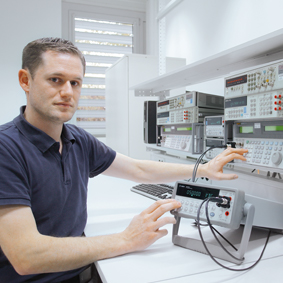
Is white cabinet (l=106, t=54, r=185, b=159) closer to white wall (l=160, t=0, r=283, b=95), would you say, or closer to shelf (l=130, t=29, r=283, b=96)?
white wall (l=160, t=0, r=283, b=95)

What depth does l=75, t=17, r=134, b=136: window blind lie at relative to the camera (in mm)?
3559

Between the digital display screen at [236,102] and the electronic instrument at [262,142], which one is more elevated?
the digital display screen at [236,102]

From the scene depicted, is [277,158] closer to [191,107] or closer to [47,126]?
[191,107]

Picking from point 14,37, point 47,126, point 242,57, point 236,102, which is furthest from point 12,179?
point 14,37

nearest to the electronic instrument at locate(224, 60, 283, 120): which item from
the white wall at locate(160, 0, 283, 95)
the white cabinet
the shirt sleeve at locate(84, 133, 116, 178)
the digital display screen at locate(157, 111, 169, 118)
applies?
the shirt sleeve at locate(84, 133, 116, 178)

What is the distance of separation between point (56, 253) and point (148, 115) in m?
1.55

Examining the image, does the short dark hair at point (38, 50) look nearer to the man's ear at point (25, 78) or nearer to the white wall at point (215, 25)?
the man's ear at point (25, 78)

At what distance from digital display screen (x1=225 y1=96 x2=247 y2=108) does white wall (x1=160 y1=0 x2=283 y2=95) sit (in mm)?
1102

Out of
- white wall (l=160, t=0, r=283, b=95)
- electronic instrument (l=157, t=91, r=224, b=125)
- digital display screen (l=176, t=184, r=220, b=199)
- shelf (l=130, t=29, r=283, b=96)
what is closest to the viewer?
digital display screen (l=176, t=184, r=220, b=199)

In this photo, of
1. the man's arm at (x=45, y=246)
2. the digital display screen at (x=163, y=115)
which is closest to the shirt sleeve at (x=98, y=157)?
the man's arm at (x=45, y=246)

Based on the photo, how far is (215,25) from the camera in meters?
2.59

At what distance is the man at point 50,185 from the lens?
0.67 metres

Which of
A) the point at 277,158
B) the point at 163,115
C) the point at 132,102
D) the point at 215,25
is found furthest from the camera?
the point at 215,25

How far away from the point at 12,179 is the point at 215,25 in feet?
8.10
